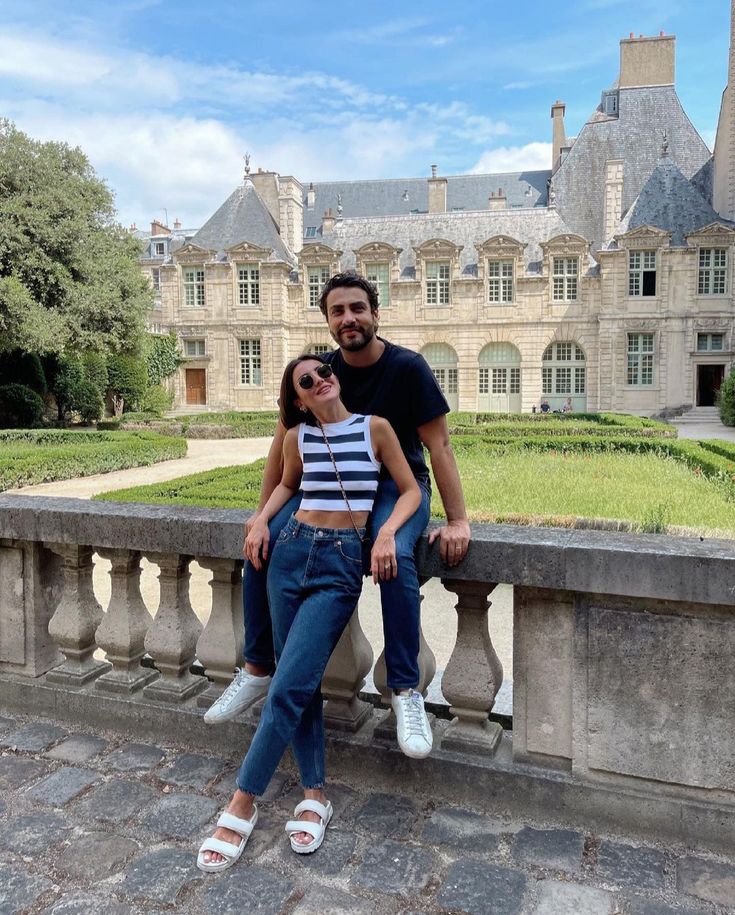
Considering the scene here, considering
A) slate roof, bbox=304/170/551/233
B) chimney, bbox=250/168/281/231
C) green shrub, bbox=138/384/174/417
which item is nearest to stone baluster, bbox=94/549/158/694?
green shrub, bbox=138/384/174/417

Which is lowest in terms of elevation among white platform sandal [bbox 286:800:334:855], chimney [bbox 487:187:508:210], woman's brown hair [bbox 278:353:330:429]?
white platform sandal [bbox 286:800:334:855]

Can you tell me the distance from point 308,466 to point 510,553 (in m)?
0.73

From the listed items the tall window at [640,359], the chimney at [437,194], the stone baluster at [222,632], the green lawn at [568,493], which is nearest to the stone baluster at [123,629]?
the stone baluster at [222,632]

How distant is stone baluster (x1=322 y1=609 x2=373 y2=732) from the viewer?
2664 millimetres

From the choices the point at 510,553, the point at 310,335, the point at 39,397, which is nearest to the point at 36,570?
the point at 510,553

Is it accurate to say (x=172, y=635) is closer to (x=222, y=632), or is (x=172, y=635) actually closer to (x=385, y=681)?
(x=222, y=632)

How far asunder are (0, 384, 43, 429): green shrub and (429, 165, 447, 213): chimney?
77.4 feet

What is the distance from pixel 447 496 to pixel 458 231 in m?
36.1

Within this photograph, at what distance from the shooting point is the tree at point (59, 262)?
2159cm

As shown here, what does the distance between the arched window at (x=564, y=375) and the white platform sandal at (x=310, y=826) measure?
34.0 metres

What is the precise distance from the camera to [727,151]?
31766 mm

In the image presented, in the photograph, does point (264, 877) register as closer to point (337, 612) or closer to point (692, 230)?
point (337, 612)

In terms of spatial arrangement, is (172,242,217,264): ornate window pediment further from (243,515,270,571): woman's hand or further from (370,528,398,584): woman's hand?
(370,528,398,584): woman's hand

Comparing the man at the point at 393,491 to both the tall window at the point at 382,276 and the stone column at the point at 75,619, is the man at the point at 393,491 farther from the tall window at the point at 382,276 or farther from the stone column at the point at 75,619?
the tall window at the point at 382,276
